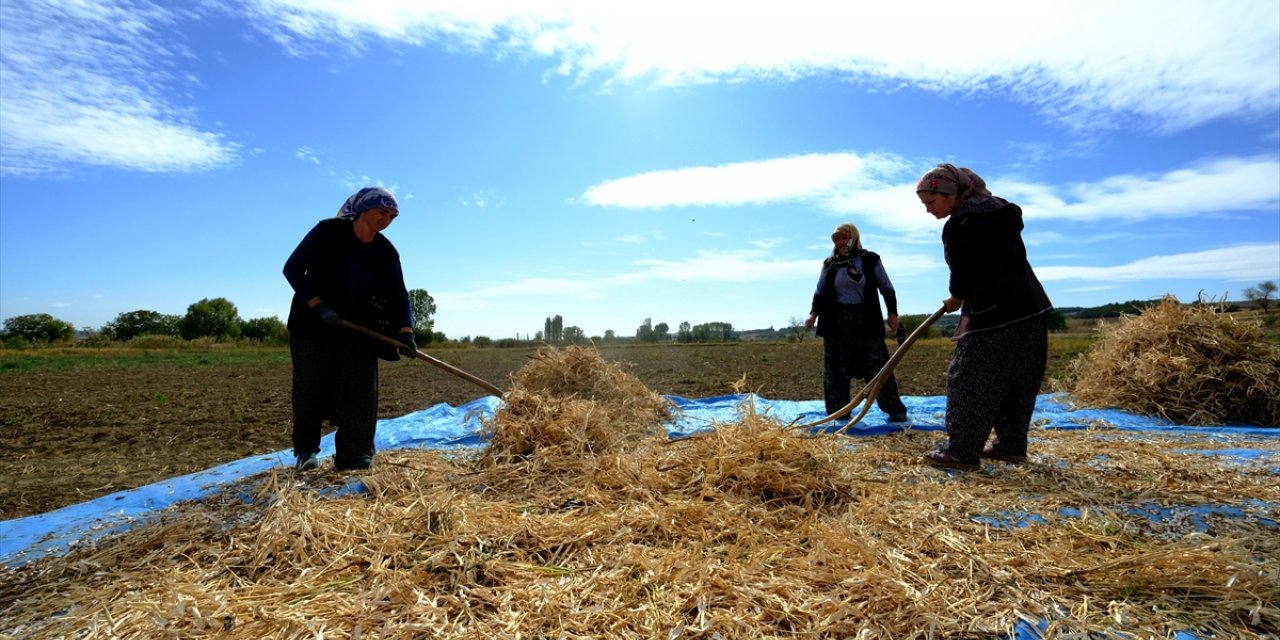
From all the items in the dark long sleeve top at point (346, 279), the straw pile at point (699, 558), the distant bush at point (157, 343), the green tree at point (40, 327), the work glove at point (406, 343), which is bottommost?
the straw pile at point (699, 558)

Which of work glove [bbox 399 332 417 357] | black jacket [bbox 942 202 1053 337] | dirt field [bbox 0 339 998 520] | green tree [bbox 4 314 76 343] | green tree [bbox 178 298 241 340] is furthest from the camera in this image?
green tree [bbox 178 298 241 340]

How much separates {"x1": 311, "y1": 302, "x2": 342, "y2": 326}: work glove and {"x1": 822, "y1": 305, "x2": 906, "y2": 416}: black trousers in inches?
150

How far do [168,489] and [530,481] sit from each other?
2.01m

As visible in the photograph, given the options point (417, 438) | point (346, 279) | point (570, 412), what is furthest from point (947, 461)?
point (417, 438)

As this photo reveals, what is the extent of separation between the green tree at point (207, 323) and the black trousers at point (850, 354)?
179 ft

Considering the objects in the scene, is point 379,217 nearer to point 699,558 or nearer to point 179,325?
point 699,558

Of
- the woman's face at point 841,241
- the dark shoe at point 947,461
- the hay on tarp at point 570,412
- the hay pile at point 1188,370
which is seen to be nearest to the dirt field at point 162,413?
the hay on tarp at point 570,412

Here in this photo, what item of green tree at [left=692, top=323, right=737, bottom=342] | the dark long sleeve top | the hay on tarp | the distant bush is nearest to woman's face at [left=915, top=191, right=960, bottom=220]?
the hay on tarp

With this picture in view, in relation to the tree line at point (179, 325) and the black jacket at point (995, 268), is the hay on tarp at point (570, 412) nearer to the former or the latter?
the black jacket at point (995, 268)

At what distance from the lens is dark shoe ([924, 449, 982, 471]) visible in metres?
3.65

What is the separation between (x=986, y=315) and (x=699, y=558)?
2.44 metres

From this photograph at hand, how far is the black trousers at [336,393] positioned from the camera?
3.91 metres

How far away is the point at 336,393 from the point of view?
3980 millimetres

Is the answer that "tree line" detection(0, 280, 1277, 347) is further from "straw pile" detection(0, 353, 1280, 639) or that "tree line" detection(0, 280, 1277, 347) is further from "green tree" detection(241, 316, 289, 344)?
"straw pile" detection(0, 353, 1280, 639)
